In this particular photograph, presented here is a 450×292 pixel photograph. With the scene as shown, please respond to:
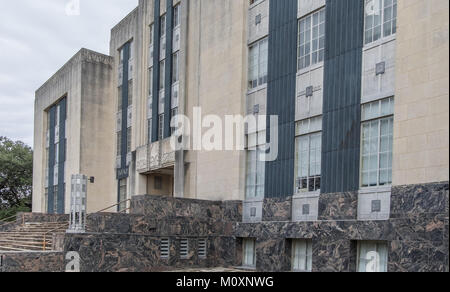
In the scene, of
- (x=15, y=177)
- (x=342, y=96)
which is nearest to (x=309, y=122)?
(x=342, y=96)

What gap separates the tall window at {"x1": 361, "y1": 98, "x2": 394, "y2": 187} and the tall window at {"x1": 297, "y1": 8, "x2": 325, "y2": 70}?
334cm

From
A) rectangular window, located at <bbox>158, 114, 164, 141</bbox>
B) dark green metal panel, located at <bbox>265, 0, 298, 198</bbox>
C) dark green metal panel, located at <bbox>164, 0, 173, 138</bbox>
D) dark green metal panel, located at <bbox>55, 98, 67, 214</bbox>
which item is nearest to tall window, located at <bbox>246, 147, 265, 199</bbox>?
dark green metal panel, located at <bbox>265, 0, 298, 198</bbox>

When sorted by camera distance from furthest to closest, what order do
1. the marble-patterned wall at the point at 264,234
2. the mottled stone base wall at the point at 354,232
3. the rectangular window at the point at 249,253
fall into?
the rectangular window at the point at 249,253 → the marble-patterned wall at the point at 264,234 → the mottled stone base wall at the point at 354,232

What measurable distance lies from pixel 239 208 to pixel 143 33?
1575 cm

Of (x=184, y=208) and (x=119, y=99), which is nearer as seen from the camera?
(x=184, y=208)

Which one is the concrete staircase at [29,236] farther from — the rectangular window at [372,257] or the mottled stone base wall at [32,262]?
the rectangular window at [372,257]

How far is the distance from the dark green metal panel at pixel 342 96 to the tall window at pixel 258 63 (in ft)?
13.5

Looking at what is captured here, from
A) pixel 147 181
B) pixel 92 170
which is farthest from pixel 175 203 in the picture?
pixel 92 170

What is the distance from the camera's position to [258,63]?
72.9 feet

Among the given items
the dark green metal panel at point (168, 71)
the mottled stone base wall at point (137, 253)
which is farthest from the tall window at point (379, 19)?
the dark green metal panel at point (168, 71)

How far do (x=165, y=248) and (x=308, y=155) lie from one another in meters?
7.21

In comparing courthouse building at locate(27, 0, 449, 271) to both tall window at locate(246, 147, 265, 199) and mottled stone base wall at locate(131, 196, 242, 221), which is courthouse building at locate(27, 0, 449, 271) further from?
mottled stone base wall at locate(131, 196, 242, 221)

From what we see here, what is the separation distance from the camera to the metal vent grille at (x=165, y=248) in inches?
819

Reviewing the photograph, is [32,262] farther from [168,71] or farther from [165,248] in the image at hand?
[168,71]
